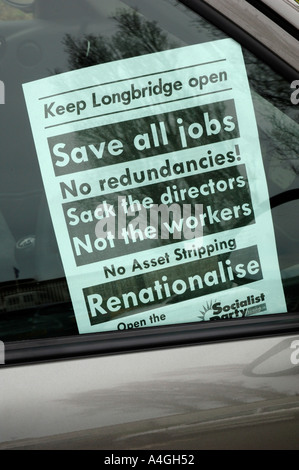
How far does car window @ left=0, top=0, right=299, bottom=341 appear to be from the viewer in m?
1.66

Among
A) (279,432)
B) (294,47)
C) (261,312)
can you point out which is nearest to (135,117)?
(294,47)

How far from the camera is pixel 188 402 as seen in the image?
1.56m

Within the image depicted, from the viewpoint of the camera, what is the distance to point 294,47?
167cm

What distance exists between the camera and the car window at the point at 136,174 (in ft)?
5.44

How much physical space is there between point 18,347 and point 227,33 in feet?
2.70

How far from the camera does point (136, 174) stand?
65.5 inches

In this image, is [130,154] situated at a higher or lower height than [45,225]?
higher

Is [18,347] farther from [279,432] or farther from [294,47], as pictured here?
[294,47]

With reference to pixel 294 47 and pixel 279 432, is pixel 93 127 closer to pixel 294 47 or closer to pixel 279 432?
pixel 294 47

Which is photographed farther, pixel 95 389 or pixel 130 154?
pixel 130 154

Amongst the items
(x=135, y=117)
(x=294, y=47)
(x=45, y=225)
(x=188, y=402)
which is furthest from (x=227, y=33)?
(x=188, y=402)
